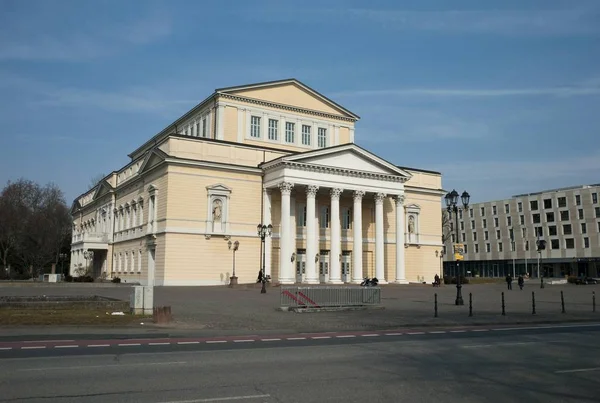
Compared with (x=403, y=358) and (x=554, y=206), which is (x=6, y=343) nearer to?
(x=403, y=358)

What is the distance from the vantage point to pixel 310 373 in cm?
1053

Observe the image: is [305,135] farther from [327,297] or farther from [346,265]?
[327,297]

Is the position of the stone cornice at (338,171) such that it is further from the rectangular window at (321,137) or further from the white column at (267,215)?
the rectangular window at (321,137)

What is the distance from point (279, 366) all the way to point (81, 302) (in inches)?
667

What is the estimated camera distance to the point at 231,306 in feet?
97.0

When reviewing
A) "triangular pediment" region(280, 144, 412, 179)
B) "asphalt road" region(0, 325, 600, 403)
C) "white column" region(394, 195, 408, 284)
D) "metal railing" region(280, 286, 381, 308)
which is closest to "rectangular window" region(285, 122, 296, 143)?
"triangular pediment" region(280, 144, 412, 179)

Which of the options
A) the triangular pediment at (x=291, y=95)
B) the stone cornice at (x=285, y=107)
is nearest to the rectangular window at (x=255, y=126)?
the stone cornice at (x=285, y=107)

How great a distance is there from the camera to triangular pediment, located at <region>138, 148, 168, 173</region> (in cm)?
5542

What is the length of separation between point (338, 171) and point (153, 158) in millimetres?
19947

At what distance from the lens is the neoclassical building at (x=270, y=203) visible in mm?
55188

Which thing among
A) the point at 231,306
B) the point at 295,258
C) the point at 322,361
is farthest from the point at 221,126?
the point at 322,361

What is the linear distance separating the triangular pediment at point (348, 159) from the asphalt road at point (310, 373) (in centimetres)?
4218

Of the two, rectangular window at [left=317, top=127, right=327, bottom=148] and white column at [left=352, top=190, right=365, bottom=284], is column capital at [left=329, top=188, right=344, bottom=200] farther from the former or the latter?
rectangular window at [left=317, top=127, right=327, bottom=148]

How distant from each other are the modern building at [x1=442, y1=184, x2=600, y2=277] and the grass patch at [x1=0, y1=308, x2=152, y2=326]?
82.2m
